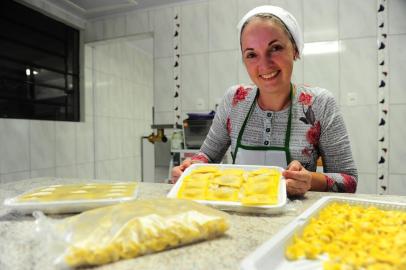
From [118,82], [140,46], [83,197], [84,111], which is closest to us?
[83,197]

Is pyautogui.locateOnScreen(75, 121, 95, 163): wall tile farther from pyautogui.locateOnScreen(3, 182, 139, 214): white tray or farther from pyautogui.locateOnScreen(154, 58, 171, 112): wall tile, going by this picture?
pyautogui.locateOnScreen(3, 182, 139, 214): white tray

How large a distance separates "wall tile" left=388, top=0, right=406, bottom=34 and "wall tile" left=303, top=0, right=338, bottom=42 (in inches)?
15.8

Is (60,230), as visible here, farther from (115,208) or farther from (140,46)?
(140,46)

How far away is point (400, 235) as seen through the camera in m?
0.48

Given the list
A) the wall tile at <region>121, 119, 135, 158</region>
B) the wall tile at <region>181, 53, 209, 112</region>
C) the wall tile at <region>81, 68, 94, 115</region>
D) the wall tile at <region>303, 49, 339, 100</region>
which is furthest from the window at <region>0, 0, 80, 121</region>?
the wall tile at <region>303, 49, 339, 100</region>

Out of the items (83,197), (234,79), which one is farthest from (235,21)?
(83,197)

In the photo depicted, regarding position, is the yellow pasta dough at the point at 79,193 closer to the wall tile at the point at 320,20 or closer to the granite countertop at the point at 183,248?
the granite countertop at the point at 183,248

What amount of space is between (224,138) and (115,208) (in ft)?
2.58

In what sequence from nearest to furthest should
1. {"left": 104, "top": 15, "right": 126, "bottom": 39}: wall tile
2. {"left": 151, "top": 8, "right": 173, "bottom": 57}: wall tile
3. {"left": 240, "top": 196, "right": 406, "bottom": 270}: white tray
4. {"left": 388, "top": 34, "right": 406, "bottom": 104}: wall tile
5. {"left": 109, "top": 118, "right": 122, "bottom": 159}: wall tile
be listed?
{"left": 240, "top": 196, "right": 406, "bottom": 270}: white tray < {"left": 388, "top": 34, "right": 406, "bottom": 104}: wall tile < {"left": 151, "top": 8, "right": 173, "bottom": 57}: wall tile < {"left": 104, "top": 15, "right": 126, "bottom": 39}: wall tile < {"left": 109, "top": 118, "right": 122, "bottom": 159}: wall tile

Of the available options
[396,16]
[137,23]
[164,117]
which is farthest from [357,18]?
[137,23]

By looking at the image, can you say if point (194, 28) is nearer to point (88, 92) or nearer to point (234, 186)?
point (88, 92)

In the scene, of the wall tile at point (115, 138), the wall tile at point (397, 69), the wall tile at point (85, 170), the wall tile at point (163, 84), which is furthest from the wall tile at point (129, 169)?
the wall tile at point (397, 69)

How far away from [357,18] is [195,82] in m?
1.55

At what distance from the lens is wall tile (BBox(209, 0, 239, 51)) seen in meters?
2.85
